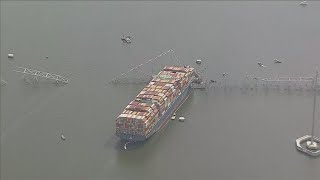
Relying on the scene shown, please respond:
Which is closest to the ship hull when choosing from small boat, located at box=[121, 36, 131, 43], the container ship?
the container ship

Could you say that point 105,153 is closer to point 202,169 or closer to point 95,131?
point 95,131

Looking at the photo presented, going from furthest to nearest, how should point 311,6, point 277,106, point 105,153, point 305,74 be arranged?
point 311,6 < point 305,74 < point 277,106 < point 105,153

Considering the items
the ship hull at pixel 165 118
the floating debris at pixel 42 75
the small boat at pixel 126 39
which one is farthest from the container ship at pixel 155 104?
the small boat at pixel 126 39

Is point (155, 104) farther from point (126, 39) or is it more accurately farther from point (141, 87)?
point (126, 39)

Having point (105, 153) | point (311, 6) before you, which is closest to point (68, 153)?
point (105, 153)

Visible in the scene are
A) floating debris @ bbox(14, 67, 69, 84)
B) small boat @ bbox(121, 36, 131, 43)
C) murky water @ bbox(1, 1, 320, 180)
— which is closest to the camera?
murky water @ bbox(1, 1, 320, 180)

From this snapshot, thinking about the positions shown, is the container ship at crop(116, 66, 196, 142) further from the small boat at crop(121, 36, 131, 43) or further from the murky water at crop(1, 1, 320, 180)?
the small boat at crop(121, 36, 131, 43)

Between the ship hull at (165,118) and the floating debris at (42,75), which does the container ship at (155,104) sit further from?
the floating debris at (42,75)
